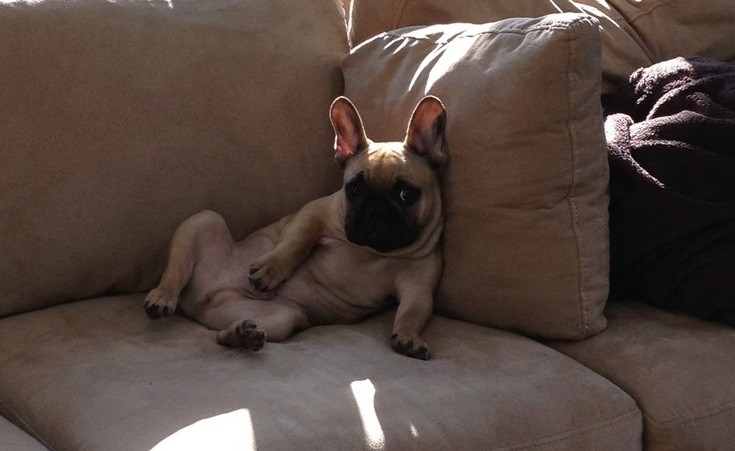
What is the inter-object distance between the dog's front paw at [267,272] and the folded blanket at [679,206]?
69cm

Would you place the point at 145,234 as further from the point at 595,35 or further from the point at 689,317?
the point at 689,317

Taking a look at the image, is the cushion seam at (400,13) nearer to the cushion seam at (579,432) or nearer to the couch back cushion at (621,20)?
the couch back cushion at (621,20)

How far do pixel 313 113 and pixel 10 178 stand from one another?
2.29 feet

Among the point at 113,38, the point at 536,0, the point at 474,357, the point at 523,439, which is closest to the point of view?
the point at 523,439

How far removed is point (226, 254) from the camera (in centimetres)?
213

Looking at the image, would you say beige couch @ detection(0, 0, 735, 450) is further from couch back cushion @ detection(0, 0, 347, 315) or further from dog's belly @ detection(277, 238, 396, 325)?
dog's belly @ detection(277, 238, 396, 325)

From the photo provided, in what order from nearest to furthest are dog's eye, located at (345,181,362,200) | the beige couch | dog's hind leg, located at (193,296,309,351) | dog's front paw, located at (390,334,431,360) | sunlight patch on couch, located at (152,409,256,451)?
sunlight patch on couch, located at (152,409,256,451) → the beige couch → dog's front paw, located at (390,334,431,360) → dog's hind leg, located at (193,296,309,351) → dog's eye, located at (345,181,362,200)

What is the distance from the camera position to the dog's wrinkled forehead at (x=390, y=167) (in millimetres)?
2033

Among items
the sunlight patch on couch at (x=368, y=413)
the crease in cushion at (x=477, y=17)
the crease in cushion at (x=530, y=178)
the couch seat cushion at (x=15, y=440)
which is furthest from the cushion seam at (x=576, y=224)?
the couch seat cushion at (x=15, y=440)

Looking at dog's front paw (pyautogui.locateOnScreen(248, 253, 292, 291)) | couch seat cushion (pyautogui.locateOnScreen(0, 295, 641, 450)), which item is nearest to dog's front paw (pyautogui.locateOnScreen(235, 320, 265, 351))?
couch seat cushion (pyautogui.locateOnScreen(0, 295, 641, 450))

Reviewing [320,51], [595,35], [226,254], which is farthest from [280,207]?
[595,35]

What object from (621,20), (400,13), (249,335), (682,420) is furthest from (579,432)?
(621,20)

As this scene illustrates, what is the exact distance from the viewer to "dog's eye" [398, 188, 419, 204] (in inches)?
80.0

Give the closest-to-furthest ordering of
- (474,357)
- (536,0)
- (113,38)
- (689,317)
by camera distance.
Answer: (474,357), (689,317), (113,38), (536,0)
